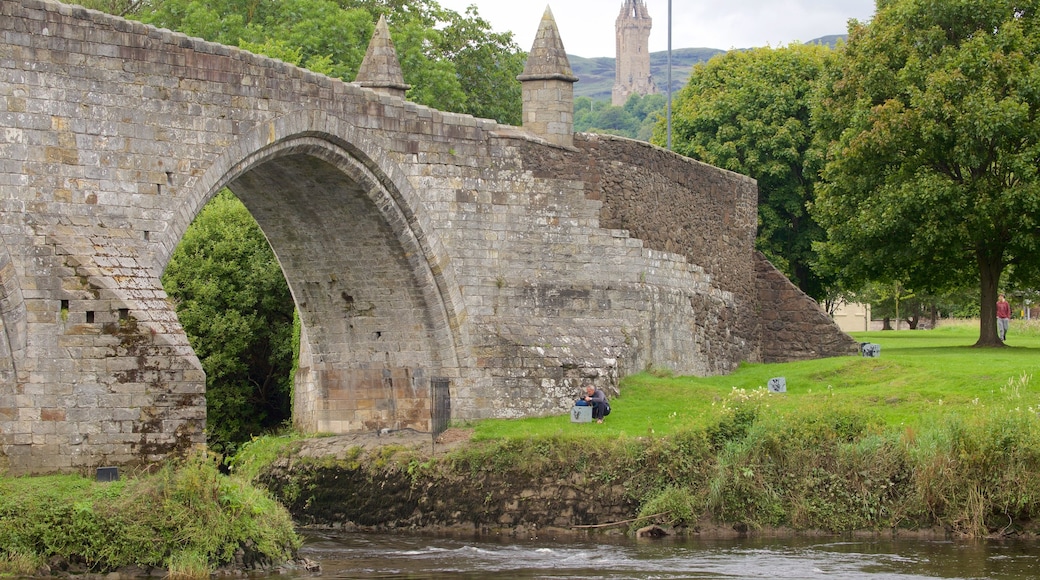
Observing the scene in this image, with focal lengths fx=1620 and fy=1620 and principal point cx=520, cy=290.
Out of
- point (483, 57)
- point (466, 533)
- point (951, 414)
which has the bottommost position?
point (466, 533)

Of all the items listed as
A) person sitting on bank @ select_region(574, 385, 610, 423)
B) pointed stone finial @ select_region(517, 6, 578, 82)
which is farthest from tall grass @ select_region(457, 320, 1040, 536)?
pointed stone finial @ select_region(517, 6, 578, 82)

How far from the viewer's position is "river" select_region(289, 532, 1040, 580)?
16.5 m

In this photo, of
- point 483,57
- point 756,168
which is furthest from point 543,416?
point 483,57

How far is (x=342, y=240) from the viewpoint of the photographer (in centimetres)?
2217

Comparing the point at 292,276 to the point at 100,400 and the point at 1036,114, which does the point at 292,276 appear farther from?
the point at 1036,114

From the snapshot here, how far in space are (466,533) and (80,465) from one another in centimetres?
526

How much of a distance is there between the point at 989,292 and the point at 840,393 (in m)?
7.24

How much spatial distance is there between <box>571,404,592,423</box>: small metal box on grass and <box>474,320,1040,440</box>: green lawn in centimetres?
14

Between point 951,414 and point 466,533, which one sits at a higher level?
point 951,414

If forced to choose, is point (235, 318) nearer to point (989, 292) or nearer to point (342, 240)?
point (342, 240)

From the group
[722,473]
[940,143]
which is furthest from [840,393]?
[940,143]

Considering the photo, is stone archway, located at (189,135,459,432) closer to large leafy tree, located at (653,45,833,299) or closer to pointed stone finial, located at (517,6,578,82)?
pointed stone finial, located at (517,6,578,82)

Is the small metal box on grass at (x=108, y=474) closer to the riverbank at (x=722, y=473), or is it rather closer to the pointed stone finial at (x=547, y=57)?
the riverbank at (x=722, y=473)

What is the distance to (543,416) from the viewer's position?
22234 millimetres
